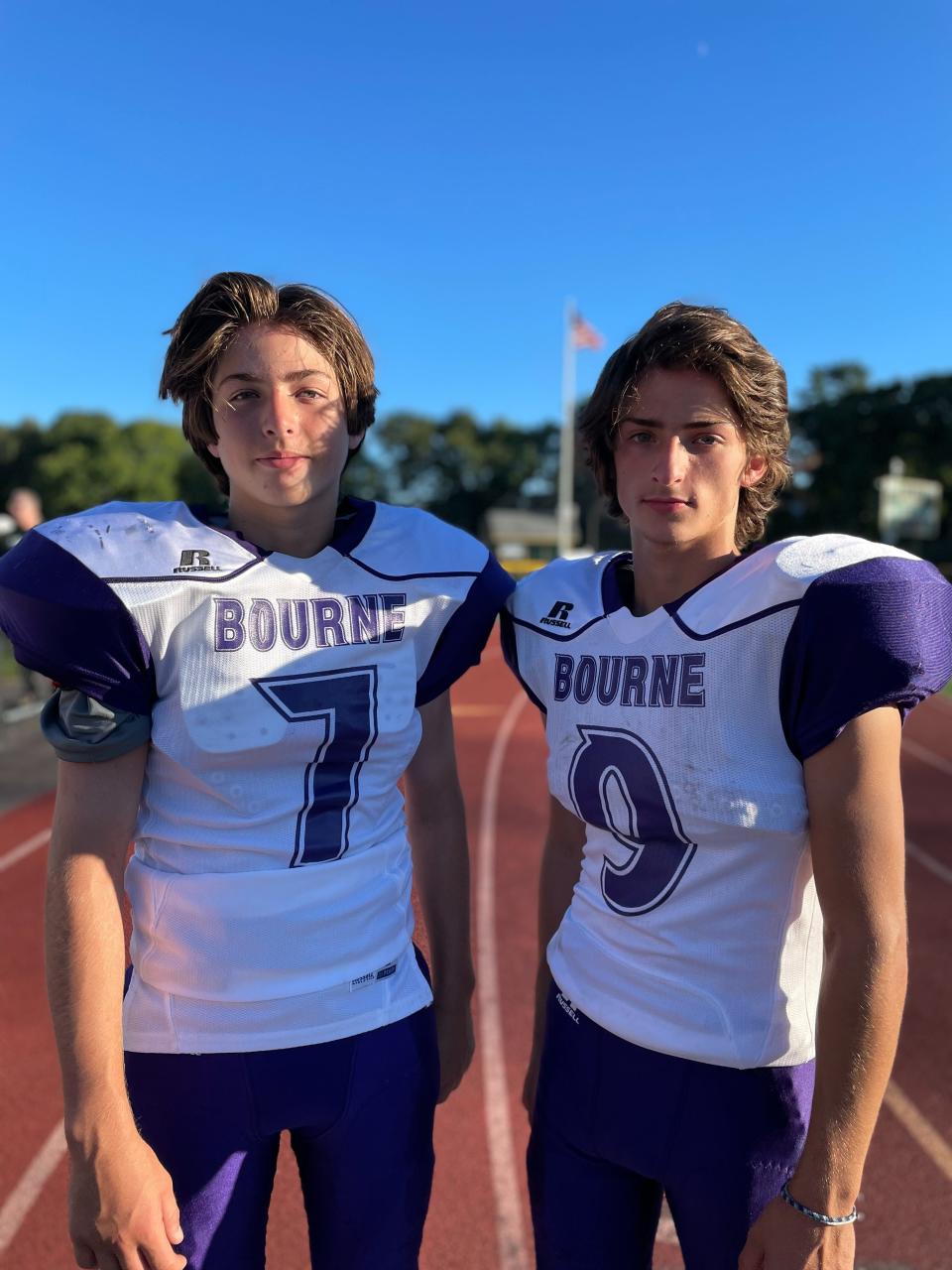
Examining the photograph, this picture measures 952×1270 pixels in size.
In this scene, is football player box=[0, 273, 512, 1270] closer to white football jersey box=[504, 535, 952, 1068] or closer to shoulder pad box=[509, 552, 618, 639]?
shoulder pad box=[509, 552, 618, 639]

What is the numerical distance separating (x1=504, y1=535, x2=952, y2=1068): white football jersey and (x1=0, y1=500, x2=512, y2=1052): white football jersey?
13.5 inches

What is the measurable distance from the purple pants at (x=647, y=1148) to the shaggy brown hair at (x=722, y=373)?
88 cm

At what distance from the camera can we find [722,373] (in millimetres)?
1312

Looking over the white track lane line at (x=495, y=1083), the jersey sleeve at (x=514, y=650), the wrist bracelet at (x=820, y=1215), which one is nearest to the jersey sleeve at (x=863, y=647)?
the jersey sleeve at (x=514, y=650)

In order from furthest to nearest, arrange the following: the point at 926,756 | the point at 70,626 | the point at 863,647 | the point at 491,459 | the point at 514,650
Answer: the point at 491,459 → the point at 926,756 → the point at 514,650 → the point at 70,626 → the point at 863,647

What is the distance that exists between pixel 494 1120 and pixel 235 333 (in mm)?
2790

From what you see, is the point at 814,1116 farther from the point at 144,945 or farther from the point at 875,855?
the point at 144,945

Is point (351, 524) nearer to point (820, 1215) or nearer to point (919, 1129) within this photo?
point (820, 1215)

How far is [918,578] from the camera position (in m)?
1.16

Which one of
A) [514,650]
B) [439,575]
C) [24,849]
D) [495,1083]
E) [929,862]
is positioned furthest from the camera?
[24,849]

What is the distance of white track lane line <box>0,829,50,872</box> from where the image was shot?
229 inches

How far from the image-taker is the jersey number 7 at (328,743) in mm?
1286

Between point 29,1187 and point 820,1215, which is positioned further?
point 29,1187

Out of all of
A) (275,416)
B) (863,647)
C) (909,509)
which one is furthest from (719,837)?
(909,509)
